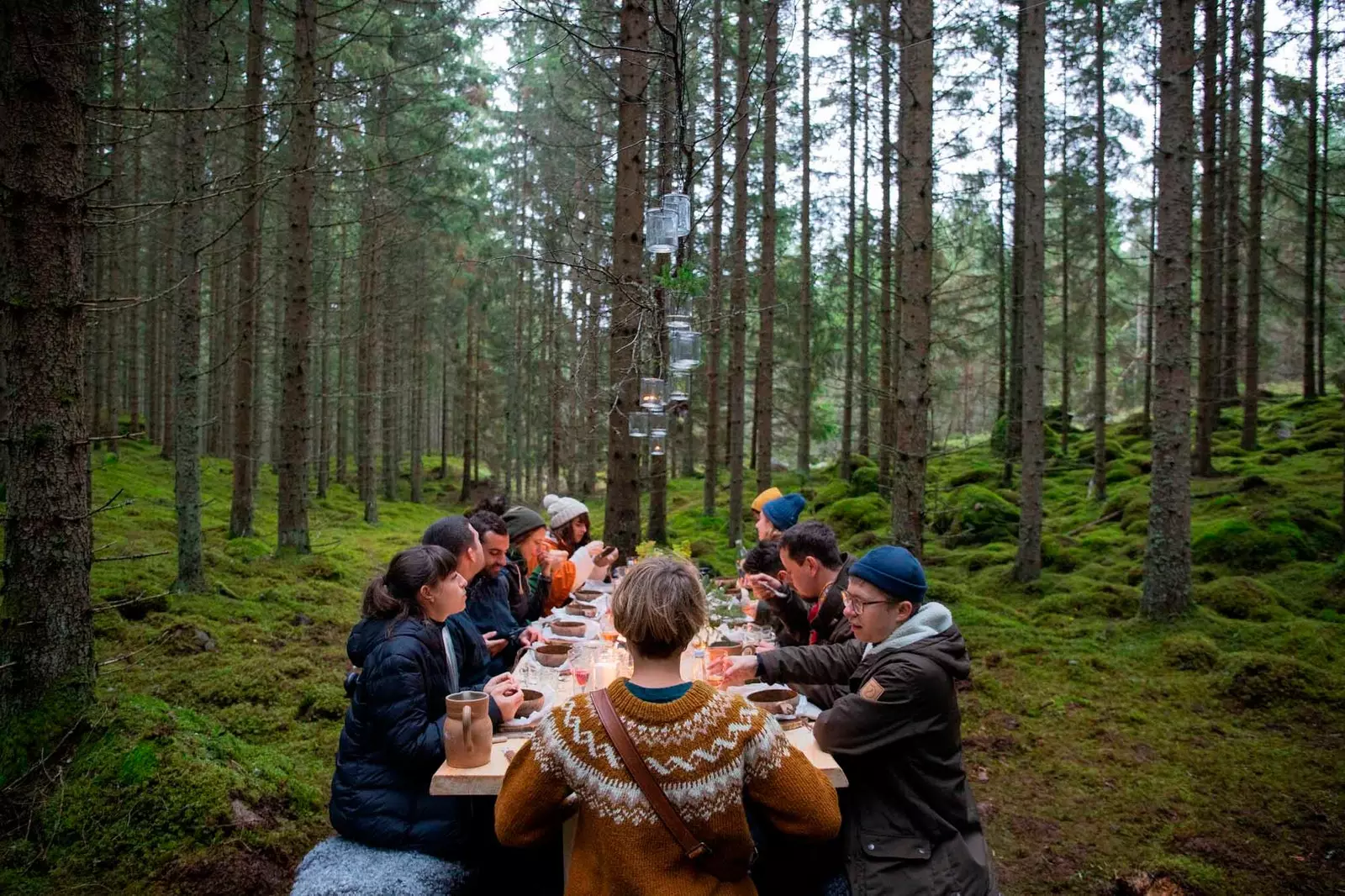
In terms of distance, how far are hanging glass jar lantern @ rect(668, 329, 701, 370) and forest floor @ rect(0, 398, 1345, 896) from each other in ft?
8.13

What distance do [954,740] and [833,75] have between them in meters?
16.6

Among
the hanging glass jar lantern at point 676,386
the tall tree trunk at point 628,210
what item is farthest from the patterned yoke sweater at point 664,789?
the tall tree trunk at point 628,210

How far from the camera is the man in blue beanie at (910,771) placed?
8.07ft

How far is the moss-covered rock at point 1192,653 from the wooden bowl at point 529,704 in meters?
5.76

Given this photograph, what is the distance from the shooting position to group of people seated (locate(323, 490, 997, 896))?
5.85ft

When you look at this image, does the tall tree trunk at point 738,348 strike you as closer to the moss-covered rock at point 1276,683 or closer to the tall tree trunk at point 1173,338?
the tall tree trunk at point 1173,338

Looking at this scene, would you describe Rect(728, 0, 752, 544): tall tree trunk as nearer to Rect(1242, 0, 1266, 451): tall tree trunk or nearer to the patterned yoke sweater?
Rect(1242, 0, 1266, 451): tall tree trunk

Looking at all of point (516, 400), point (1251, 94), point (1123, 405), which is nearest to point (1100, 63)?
point (1251, 94)

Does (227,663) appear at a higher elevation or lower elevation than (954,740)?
lower

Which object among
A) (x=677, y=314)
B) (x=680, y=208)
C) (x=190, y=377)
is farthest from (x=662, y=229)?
(x=190, y=377)

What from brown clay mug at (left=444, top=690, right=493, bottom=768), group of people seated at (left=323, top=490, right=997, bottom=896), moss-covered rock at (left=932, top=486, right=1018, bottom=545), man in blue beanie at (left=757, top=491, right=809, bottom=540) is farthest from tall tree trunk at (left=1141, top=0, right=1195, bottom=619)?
brown clay mug at (left=444, top=690, right=493, bottom=768)

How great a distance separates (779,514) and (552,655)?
97.6 inches

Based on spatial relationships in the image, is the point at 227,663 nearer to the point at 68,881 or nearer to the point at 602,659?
the point at 68,881

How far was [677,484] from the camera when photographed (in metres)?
22.8
